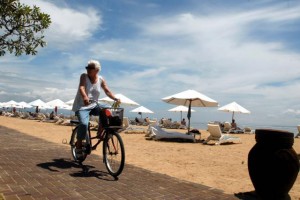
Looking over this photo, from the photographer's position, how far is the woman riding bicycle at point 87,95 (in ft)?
19.4

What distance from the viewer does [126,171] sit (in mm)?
6445

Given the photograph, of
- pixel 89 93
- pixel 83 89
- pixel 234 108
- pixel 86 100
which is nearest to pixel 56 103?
pixel 234 108

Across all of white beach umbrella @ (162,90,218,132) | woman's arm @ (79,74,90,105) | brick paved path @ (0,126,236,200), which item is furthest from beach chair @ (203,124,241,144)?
woman's arm @ (79,74,90,105)

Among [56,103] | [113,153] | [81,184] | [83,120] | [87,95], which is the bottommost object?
[81,184]

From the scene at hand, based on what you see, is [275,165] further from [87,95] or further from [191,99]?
[191,99]

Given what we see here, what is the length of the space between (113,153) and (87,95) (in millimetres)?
1232

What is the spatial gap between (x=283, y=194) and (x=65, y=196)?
10.1 feet

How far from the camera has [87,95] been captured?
6148 mm

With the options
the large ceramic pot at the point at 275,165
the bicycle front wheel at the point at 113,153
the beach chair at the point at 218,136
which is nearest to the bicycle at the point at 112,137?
the bicycle front wheel at the point at 113,153

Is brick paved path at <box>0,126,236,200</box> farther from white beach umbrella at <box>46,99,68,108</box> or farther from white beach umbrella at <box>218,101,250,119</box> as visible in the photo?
white beach umbrella at <box>46,99,68,108</box>

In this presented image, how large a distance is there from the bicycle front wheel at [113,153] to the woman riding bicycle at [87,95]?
32 cm

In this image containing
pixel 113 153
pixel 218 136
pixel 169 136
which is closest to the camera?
pixel 113 153

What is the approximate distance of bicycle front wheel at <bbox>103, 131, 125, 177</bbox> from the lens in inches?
219

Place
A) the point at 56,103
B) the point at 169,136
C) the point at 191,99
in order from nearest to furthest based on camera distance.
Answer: the point at 169,136
the point at 191,99
the point at 56,103
